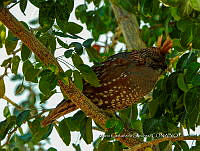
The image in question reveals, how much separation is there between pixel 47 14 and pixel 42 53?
8.6 inches

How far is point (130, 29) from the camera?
143 inches

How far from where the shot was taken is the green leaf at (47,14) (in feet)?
7.88

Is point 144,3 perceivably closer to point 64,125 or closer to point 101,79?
point 101,79

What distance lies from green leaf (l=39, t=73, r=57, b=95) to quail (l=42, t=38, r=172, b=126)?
444 mm

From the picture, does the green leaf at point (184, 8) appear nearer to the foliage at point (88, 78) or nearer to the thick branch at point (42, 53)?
the foliage at point (88, 78)

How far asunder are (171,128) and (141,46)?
1.05 m

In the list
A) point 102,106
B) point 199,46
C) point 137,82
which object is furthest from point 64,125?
point 199,46

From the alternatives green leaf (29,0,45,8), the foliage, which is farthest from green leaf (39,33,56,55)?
green leaf (29,0,45,8)

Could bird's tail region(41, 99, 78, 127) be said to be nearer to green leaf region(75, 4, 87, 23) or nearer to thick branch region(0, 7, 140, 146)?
thick branch region(0, 7, 140, 146)

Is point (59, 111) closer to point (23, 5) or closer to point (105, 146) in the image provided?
point (105, 146)

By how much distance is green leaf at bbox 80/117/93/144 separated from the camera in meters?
2.80

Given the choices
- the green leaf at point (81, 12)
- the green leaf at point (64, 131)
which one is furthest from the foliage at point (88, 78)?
the green leaf at point (81, 12)

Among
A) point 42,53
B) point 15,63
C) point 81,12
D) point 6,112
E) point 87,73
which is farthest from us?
point 81,12

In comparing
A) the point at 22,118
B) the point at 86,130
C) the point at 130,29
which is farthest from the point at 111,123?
the point at 130,29
